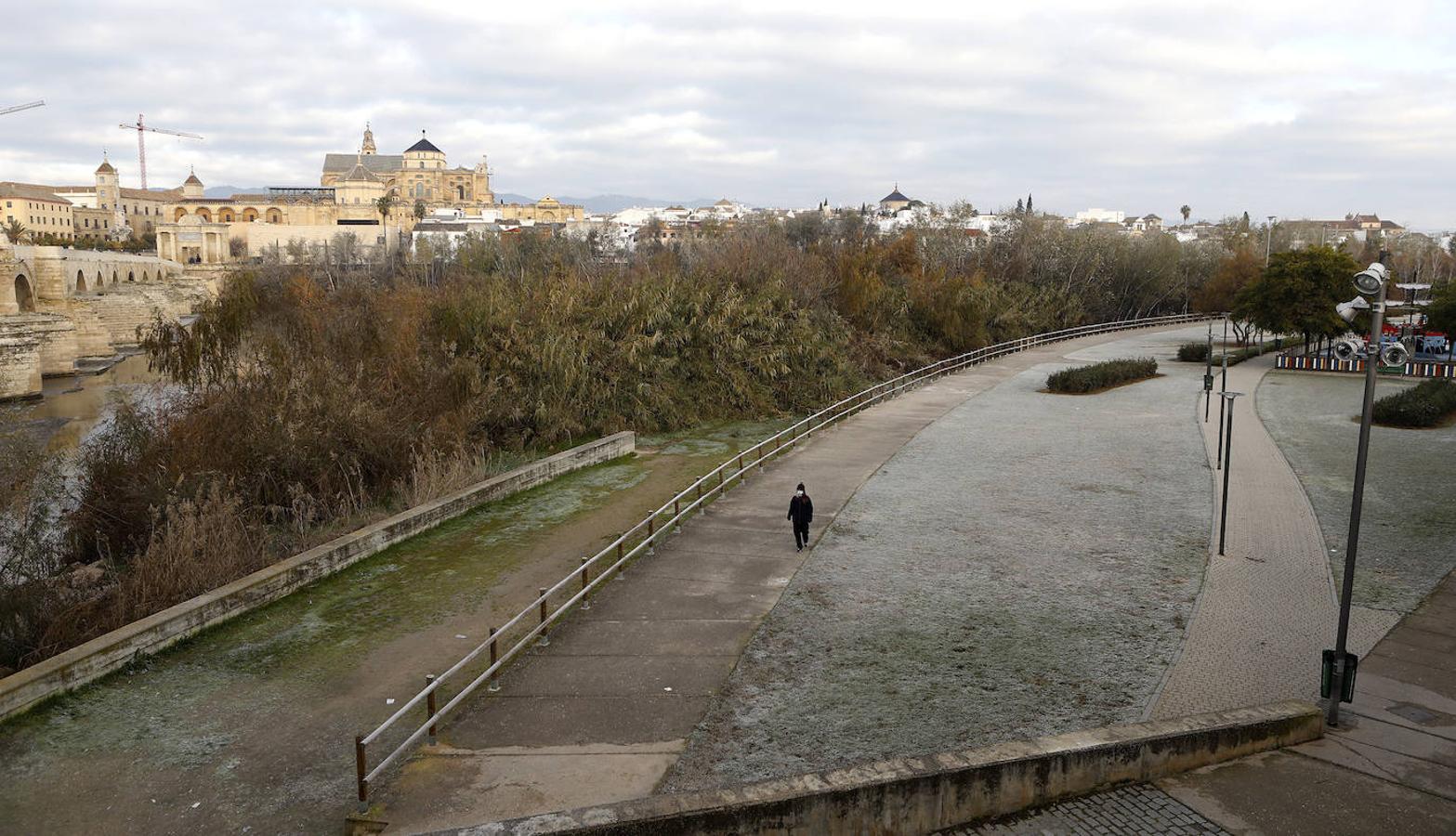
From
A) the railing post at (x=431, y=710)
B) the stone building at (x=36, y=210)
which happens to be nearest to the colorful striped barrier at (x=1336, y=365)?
the railing post at (x=431, y=710)

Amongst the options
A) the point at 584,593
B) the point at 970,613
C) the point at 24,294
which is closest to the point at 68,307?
the point at 24,294

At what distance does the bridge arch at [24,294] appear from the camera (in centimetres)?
6275

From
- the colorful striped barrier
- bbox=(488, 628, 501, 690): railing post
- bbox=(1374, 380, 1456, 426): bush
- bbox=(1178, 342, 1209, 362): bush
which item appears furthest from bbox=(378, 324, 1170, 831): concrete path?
the colorful striped barrier

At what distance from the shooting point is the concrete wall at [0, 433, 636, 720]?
10336 mm

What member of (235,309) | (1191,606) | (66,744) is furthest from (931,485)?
(235,309)

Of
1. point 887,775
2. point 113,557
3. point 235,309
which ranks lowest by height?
point 113,557

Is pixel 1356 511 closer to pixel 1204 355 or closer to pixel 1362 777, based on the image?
pixel 1362 777

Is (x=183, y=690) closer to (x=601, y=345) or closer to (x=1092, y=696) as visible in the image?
(x=1092, y=696)

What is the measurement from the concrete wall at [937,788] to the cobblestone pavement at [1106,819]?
0.10 m

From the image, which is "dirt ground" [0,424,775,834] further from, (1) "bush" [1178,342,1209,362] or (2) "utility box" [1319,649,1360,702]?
(1) "bush" [1178,342,1209,362]

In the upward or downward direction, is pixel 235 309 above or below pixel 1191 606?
above

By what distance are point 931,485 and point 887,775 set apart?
42.5ft

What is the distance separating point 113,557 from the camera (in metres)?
17.1

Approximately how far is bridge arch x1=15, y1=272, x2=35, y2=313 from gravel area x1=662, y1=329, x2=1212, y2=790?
6472 centimetres
